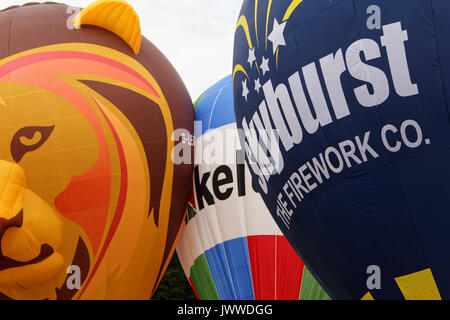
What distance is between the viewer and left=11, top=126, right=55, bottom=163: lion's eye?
7969 mm

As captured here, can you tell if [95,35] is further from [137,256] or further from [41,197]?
[137,256]

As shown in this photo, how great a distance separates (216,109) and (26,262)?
3590 millimetres

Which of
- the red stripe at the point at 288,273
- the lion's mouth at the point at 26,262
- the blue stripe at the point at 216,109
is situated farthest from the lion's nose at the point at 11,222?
the red stripe at the point at 288,273

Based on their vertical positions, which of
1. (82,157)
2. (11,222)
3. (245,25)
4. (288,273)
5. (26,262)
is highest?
(245,25)

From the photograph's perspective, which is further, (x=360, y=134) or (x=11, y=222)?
(x=11, y=222)

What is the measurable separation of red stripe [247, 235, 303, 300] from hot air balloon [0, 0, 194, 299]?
3.89 feet

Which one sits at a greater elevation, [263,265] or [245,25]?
[245,25]

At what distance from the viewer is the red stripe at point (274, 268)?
915 cm

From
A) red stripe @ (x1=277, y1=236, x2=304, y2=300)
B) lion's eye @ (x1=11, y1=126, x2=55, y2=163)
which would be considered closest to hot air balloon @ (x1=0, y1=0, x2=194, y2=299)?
lion's eye @ (x1=11, y1=126, x2=55, y2=163)

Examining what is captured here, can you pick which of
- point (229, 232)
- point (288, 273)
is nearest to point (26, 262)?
point (229, 232)

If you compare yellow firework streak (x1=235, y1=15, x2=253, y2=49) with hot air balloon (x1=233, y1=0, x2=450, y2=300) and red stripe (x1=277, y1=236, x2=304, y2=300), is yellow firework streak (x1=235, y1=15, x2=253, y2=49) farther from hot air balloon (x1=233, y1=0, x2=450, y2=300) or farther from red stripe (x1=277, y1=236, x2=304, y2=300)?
red stripe (x1=277, y1=236, x2=304, y2=300)

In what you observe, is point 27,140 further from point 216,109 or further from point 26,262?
point 216,109

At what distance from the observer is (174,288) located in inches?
672

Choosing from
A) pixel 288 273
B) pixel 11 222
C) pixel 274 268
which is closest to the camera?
pixel 11 222
